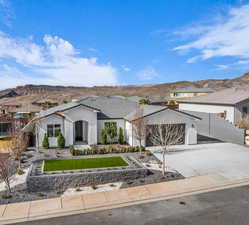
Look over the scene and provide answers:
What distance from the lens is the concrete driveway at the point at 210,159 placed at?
13797mm

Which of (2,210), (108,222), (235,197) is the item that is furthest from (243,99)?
(2,210)

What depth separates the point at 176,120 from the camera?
21016 mm

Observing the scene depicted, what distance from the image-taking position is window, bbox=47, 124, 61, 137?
66.0 ft

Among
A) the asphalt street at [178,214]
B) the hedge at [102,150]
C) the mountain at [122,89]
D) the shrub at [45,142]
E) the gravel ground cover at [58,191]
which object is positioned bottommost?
the asphalt street at [178,214]

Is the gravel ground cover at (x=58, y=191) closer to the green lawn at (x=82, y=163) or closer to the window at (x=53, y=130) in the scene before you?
the green lawn at (x=82, y=163)

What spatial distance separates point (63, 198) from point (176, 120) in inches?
535

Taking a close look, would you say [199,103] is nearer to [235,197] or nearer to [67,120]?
[67,120]

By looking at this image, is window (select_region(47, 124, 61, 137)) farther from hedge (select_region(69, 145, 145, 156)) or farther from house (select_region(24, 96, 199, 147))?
hedge (select_region(69, 145, 145, 156))

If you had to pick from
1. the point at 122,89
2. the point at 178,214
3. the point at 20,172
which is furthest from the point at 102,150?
the point at 122,89

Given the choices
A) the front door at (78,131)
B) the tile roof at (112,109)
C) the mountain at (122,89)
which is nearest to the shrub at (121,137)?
the tile roof at (112,109)

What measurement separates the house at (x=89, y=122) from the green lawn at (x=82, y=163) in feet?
15.8

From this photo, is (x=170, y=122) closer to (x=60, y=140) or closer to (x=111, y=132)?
(x=111, y=132)

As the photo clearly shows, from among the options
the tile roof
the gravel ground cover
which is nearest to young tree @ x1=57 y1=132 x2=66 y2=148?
the gravel ground cover

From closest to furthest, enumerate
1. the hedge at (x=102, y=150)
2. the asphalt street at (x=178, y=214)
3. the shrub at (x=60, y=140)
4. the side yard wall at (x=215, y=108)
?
the asphalt street at (x=178, y=214), the hedge at (x=102, y=150), the shrub at (x=60, y=140), the side yard wall at (x=215, y=108)
